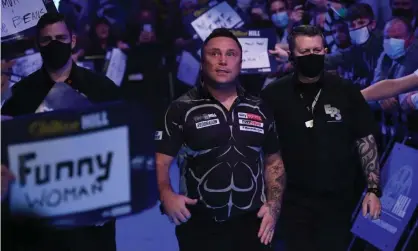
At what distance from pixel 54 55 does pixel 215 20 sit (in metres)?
2.36

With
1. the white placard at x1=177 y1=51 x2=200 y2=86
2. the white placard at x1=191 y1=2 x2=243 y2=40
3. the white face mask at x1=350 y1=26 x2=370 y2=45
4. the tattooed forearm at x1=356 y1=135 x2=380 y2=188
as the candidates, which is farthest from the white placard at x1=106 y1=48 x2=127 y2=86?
the tattooed forearm at x1=356 y1=135 x2=380 y2=188

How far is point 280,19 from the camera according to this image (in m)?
4.76

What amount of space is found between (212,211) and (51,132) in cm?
78

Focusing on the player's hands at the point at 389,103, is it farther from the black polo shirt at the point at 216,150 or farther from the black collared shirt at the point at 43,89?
the black collared shirt at the point at 43,89

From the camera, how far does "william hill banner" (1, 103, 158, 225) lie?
91.8 inches

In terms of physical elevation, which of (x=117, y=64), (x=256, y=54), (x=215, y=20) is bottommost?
(x=117, y=64)

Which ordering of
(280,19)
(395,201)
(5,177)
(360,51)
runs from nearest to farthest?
(5,177), (395,201), (360,51), (280,19)

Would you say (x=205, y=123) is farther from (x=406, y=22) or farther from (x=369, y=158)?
(x=406, y=22)

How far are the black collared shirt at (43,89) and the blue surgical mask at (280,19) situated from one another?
2369 millimetres

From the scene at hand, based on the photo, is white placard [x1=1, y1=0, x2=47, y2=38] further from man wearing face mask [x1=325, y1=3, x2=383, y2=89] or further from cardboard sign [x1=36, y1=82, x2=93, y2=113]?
man wearing face mask [x1=325, y1=3, x2=383, y2=89]

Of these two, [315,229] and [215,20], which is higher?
[215,20]

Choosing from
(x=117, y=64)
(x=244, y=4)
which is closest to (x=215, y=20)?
(x=244, y=4)

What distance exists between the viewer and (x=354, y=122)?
289 centimetres

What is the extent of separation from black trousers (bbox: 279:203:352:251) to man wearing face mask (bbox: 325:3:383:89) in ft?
4.60
